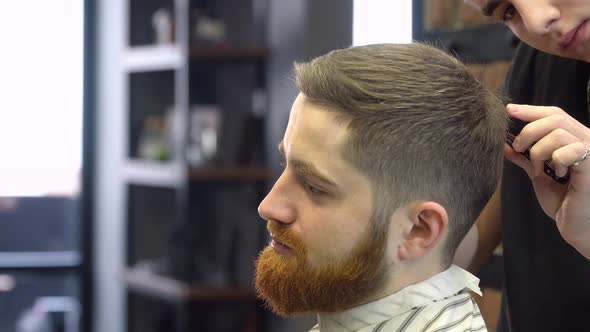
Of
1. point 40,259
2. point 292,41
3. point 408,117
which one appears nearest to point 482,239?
point 408,117

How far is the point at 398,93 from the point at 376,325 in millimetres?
380

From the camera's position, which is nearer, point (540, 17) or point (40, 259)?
point (540, 17)

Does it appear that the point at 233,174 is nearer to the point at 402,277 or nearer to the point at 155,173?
the point at 155,173

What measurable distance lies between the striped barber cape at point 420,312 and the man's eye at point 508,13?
544 mm

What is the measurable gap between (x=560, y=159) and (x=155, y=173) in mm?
3877

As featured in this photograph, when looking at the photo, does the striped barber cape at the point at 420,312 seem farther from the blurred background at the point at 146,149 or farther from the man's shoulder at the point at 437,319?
the blurred background at the point at 146,149

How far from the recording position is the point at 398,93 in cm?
130

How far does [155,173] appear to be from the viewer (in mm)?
4949

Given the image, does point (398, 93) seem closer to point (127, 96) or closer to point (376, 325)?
point (376, 325)

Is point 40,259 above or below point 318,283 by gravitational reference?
below

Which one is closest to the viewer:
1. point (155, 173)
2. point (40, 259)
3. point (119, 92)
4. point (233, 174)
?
point (233, 174)

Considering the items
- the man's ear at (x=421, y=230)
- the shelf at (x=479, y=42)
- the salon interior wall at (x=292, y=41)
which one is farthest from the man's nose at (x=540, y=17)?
the salon interior wall at (x=292, y=41)

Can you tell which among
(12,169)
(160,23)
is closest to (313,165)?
(160,23)

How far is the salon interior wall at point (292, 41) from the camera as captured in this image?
4.59 metres
